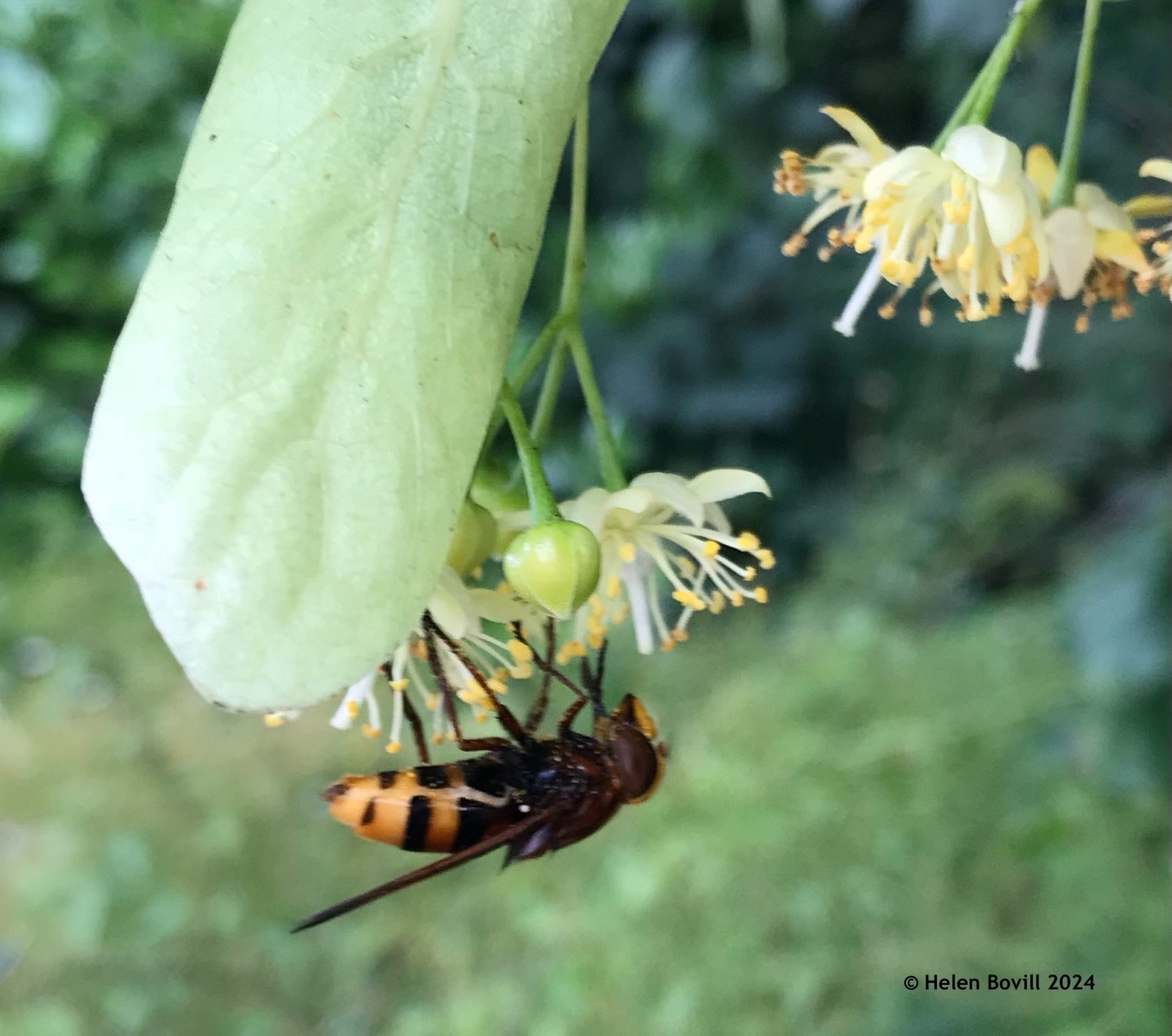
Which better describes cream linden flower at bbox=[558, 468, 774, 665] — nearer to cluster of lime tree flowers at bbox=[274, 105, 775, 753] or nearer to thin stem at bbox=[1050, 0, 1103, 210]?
cluster of lime tree flowers at bbox=[274, 105, 775, 753]

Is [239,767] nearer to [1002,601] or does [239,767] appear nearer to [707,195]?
[707,195]

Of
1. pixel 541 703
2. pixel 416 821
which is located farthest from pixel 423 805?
pixel 541 703

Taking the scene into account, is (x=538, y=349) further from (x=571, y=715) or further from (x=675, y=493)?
(x=571, y=715)

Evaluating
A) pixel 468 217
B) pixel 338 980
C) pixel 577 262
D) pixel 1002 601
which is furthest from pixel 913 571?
pixel 468 217

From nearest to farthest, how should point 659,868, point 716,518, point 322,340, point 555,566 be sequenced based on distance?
point 322,340, point 555,566, point 716,518, point 659,868

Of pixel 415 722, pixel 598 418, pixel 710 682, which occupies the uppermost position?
pixel 598 418

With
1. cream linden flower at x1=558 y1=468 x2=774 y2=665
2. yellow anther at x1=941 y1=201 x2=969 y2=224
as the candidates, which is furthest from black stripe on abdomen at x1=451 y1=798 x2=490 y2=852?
yellow anther at x1=941 y1=201 x2=969 y2=224

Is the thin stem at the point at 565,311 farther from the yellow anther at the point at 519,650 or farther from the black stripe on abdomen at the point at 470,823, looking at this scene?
the black stripe on abdomen at the point at 470,823
